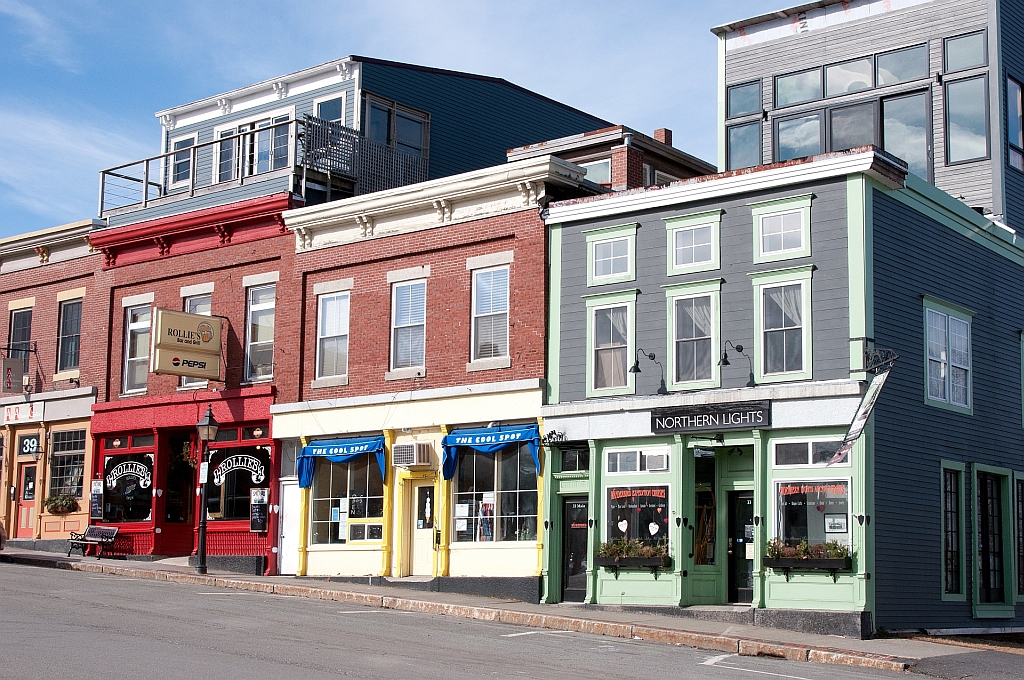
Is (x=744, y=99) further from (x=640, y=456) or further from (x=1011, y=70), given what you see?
(x=640, y=456)

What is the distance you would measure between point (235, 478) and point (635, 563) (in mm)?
11879

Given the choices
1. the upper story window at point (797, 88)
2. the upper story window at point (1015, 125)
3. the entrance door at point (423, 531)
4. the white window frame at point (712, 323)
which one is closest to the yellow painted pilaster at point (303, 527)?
the entrance door at point (423, 531)

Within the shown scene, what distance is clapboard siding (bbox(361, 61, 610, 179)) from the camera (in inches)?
1371

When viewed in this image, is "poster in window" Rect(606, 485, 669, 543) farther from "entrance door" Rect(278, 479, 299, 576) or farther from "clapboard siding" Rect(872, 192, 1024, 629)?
"entrance door" Rect(278, 479, 299, 576)

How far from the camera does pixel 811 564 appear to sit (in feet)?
68.8

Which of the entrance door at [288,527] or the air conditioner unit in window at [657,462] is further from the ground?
the air conditioner unit in window at [657,462]

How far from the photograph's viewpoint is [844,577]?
68.2 ft

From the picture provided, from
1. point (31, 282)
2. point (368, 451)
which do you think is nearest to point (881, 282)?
point (368, 451)

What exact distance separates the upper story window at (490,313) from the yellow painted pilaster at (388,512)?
304cm

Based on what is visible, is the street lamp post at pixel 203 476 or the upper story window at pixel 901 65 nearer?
the upper story window at pixel 901 65

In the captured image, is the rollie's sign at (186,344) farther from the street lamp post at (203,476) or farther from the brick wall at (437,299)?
the brick wall at (437,299)

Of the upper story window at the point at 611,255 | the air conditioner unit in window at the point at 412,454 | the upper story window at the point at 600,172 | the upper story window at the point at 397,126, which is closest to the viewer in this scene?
the upper story window at the point at 611,255

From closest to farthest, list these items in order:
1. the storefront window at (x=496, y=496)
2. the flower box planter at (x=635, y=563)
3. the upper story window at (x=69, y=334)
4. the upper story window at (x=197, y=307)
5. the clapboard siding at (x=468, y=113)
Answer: the flower box planter at (x=635, y=563)
the storefront window at (x=496, y=496)
the upper story window at (x=197, y=307)
the clapboard siding at (x=468, y=113)
the upper story window at (x=69, y=334)

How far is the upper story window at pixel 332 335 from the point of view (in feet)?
96.4
